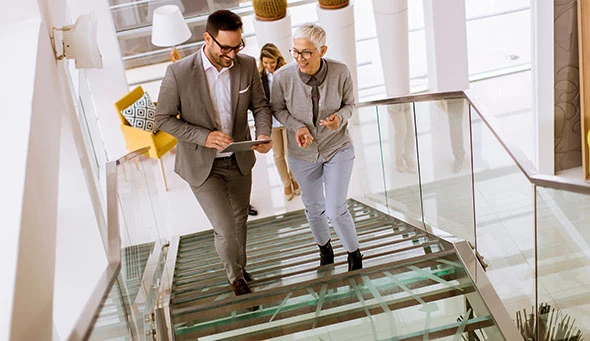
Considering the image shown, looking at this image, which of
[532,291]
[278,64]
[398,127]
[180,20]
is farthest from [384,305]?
[180,20]

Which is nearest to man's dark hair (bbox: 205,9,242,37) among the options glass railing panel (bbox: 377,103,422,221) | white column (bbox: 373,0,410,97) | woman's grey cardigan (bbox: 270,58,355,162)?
woman's grey cardigan (bbox: 270,58,355,162)

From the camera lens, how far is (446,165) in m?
5.66

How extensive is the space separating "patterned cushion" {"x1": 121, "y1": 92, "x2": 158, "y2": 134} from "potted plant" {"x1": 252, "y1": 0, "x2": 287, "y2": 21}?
165 cm

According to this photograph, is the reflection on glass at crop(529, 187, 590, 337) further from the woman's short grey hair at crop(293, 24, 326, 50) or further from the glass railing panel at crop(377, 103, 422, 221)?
the glass railing panel at crop(377, 103, 422, 221)

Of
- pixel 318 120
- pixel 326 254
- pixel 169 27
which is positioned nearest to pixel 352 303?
Result: pixel 326 254

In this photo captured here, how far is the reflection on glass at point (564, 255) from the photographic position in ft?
11.7

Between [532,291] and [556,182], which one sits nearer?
[556,182]

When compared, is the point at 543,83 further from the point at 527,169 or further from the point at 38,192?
the point at 38,192

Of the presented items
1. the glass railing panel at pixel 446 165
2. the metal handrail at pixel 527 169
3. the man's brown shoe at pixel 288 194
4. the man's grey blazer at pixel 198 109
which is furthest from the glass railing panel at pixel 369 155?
the man's grey blazer at pixel 198 109

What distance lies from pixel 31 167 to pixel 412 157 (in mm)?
3388

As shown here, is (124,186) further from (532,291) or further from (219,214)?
(532,291)

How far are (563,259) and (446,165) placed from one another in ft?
6.24

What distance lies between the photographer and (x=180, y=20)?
30.0 ft

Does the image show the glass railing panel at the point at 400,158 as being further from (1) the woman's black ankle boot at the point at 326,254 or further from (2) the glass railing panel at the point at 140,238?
(2) the glass railing panel at the point at 140,238
